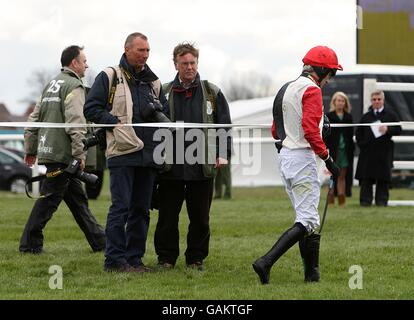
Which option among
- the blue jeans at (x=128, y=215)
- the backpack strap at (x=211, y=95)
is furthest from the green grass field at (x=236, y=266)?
the backpack strap at (x=211, y=95)

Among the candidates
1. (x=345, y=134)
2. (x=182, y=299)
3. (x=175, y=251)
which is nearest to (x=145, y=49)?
(x=175, y=251)

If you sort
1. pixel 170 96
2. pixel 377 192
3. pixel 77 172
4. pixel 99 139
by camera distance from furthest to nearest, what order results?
pixel 377 192
pixel 77 172
pixel 170 96
pixel 99 139

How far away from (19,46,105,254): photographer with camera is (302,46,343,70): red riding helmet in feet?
9.45

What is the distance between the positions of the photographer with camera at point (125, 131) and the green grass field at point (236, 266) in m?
0.35

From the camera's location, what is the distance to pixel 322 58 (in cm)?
837

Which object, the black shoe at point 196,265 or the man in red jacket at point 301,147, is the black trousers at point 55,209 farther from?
the man in red jacket at point 301,147

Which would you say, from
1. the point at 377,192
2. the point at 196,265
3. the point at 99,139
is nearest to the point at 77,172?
the point at 99,139

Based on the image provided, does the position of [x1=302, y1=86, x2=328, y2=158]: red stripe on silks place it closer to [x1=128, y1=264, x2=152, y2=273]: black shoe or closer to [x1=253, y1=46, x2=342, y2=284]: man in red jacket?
[x1=253, y1=46, x2=342, y2=284]: man in red jacket

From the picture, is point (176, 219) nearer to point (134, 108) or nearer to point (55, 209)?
point (134, 108)

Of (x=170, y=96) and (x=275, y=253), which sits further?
(x=170, y=96)

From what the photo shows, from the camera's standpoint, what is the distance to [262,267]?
8.27 meters

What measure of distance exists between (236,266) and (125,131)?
176 cm

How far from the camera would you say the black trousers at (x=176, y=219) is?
9461mm

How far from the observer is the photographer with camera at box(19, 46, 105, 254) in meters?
10.3
